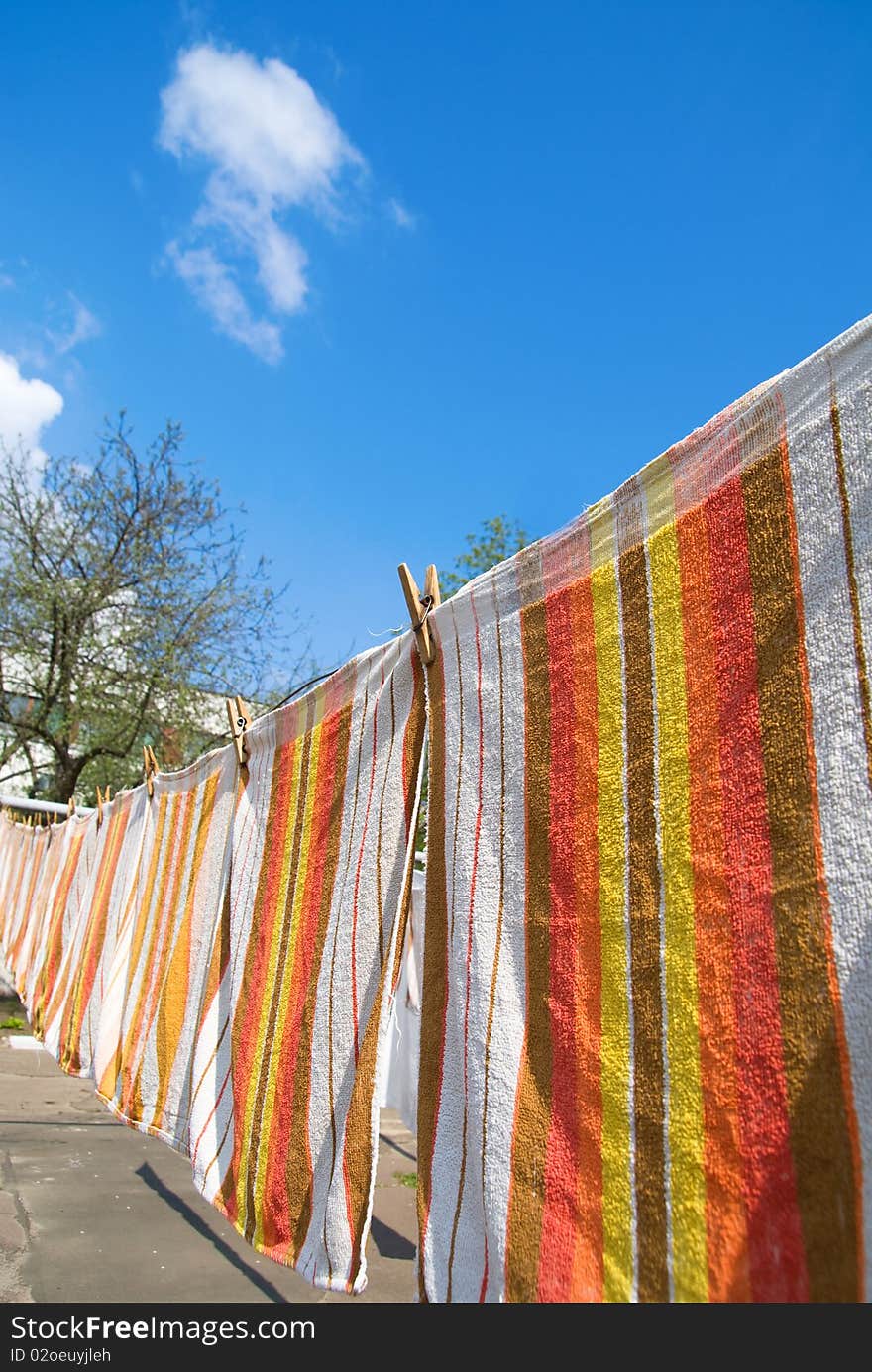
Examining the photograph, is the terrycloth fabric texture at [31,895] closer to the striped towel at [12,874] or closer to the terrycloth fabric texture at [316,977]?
the striped towel at [12,874]

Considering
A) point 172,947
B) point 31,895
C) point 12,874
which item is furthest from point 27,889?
point 172,947

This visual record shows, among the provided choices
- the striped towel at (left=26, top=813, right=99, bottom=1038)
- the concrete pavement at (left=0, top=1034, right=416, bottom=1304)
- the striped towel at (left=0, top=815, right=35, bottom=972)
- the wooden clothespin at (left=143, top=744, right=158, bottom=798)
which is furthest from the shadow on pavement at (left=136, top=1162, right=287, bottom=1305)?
the striped towel at (left=0, top=815, right=35, bottom=972)

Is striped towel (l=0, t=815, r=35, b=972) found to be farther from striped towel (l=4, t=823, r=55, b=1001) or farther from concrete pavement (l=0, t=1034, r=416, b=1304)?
concrete pavement (l=0, t=1034, r=416, b=1304)

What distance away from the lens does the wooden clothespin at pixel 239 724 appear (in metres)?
2.40

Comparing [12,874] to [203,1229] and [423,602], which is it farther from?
[423,602]

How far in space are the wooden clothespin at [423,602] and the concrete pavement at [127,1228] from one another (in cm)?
237

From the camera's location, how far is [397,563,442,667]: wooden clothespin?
1602 mm

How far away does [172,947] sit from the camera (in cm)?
266

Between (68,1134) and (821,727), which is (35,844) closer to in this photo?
(68,1134)

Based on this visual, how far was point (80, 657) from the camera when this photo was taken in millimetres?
8805

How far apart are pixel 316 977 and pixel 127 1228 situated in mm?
2440

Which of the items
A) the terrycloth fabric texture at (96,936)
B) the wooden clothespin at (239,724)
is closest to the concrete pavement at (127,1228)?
the terrycloth fabric texture at (96,936)

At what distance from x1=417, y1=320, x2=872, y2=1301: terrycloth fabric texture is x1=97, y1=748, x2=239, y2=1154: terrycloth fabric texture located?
1217 millimetres
